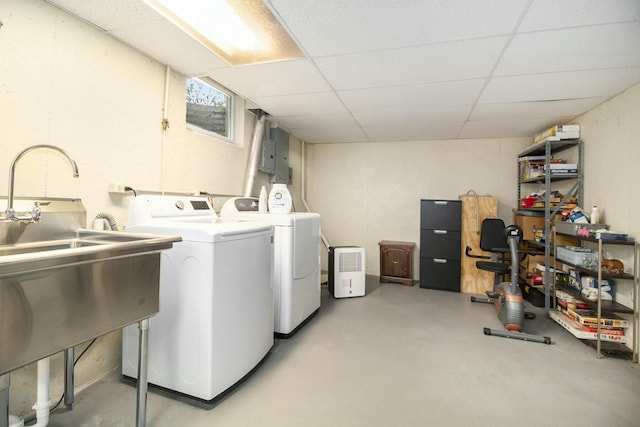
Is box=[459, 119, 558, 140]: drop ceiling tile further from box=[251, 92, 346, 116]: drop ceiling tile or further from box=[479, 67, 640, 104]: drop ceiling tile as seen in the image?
box=[251, 92, 346, 116]: drop ceiling tile

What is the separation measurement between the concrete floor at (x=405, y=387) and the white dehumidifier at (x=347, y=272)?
86 centimetres

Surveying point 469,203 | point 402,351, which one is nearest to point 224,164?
point 402,351

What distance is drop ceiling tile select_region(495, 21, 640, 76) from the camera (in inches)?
64.9

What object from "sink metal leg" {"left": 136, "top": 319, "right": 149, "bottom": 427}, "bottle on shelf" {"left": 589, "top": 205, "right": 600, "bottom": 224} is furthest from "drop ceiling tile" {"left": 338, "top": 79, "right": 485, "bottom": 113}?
"sink metal leg" {"left": 136, "top": 319, "right": 149, "bottom": 427}

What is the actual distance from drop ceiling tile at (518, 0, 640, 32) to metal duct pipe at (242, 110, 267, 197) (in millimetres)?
2521

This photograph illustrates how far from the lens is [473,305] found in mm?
3387

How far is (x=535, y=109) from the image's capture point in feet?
9.68

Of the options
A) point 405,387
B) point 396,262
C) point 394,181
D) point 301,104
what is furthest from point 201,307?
point 394,181

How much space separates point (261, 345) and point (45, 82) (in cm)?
199

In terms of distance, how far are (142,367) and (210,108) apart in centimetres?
238

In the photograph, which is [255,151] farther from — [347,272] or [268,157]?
[347,272]

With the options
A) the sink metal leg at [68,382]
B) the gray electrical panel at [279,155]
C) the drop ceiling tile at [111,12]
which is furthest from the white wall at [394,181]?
the sink metal leg at [68,382]

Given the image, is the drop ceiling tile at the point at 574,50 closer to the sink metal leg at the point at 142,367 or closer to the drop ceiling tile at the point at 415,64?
the drop ceiling tile at the point at 415,64

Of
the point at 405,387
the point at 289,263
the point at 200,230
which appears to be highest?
the point at 200,230
